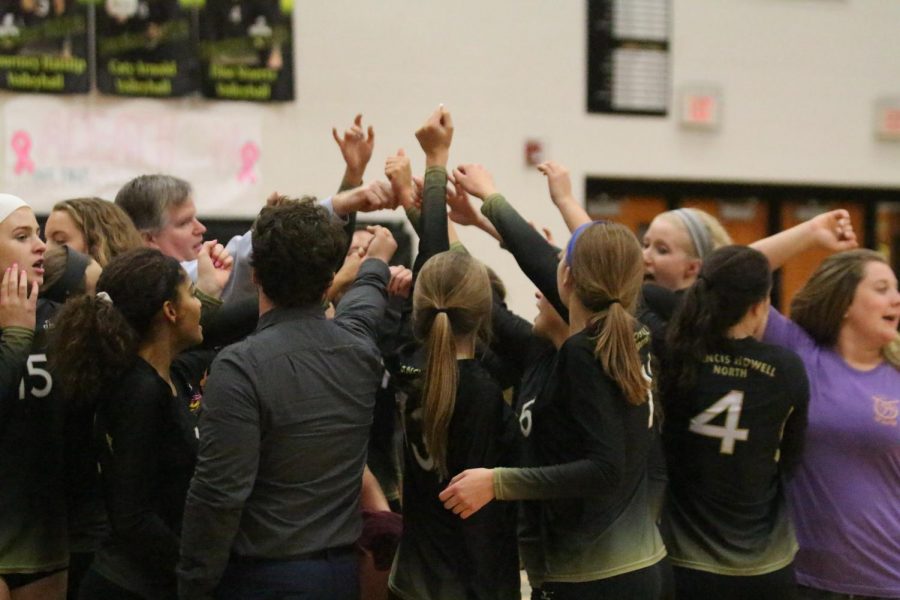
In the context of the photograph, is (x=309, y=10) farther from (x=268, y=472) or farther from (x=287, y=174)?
(x=268, y=472)

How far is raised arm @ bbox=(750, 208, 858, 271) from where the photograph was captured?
3209mm

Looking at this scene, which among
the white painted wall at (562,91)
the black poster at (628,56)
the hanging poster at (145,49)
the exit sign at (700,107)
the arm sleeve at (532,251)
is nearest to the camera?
the arm sleeve at (532,251)

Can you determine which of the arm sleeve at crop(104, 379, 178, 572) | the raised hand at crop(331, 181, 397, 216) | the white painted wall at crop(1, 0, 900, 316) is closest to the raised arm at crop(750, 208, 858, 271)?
the raised hand at crop(331, 181, 397, 216)

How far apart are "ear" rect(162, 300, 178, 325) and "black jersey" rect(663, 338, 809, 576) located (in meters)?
1.29

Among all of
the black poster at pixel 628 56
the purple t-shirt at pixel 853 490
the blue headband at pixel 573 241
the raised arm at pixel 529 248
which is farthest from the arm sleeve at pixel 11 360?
the black poster at pixel 628 56

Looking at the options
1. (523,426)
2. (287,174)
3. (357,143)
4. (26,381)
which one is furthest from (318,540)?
(287,174)

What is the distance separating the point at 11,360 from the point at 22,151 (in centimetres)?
338

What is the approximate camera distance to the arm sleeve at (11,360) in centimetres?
255

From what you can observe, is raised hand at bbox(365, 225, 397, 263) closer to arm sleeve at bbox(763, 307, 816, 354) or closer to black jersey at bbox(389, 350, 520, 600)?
black jersey at bbox(389, 350, 520, 600)

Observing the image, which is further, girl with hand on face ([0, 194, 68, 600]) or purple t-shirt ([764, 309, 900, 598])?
purple t-shirt ([764, 309, 900, 598])

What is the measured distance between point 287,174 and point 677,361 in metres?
3.58

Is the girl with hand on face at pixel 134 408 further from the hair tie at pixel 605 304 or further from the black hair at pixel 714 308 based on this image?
the black hair at pixel 714 308

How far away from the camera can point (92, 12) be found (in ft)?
18.8

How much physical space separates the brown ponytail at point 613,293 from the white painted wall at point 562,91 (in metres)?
3.69
